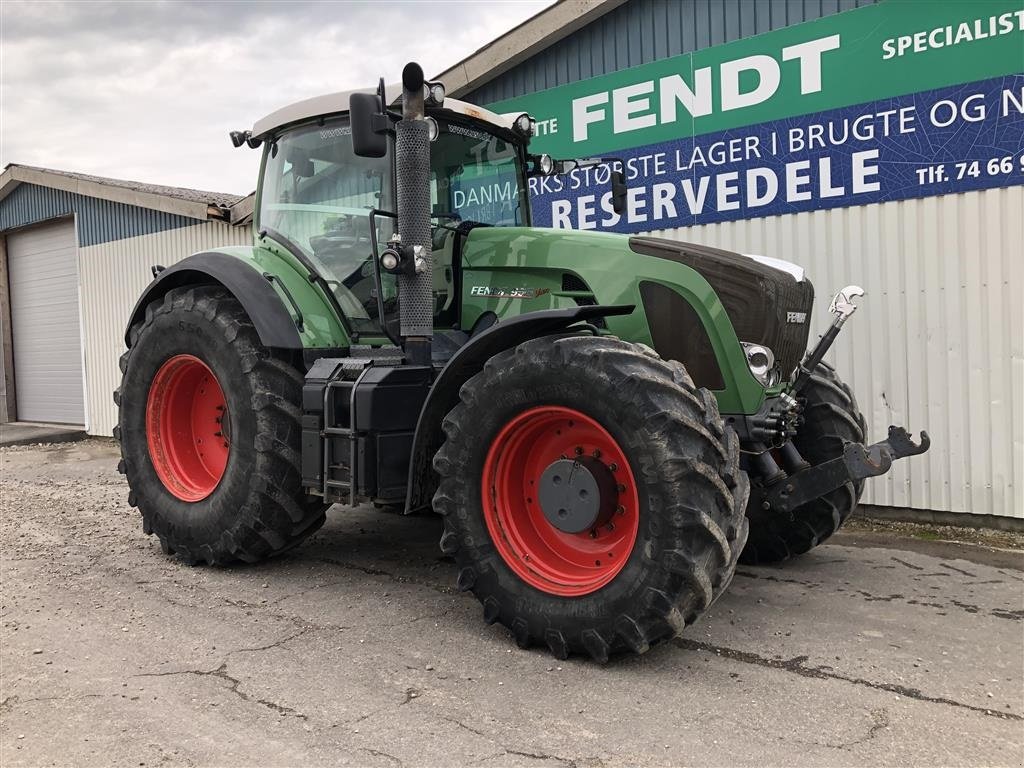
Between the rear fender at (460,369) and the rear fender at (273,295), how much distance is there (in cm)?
102

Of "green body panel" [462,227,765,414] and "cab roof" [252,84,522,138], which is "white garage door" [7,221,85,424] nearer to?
"cab roof" [252,84,522,138]

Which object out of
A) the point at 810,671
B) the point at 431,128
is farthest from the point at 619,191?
the point at 810,671

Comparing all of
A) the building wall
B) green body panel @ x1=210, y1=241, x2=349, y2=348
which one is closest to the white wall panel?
the building wall

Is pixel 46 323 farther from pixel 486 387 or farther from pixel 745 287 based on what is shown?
pixel 745 287

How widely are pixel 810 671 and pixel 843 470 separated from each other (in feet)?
3.39

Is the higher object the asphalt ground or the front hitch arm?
the front hitch arm

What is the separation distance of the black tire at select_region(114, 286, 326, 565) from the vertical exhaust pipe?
2.88 feet

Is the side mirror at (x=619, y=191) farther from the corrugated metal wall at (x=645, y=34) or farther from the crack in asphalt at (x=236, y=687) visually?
the crack in asphalt at (x=236, y=687)

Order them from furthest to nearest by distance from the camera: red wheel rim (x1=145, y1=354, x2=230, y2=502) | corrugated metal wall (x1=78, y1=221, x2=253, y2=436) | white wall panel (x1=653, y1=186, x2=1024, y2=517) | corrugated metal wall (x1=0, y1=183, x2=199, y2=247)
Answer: corrugated metal wall (x1=0, y1=183, x2=199, y2=247)
corrugated metal wall (x1=78, y1=221, x2=253, y2=436)
white wall panel (x1=653, y1=186, x2=1024, y2=517)
red wheel rim (x1=145, y1=354, x2=230, y2=502)

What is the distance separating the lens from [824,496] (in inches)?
199

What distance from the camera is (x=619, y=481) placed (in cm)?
391

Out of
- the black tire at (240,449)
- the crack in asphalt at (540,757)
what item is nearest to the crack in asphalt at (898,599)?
the crack in asphalt at (540,757)

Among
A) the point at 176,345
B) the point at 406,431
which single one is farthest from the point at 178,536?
the point at 406,431

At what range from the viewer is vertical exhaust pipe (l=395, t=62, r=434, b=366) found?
4500 millimetres
